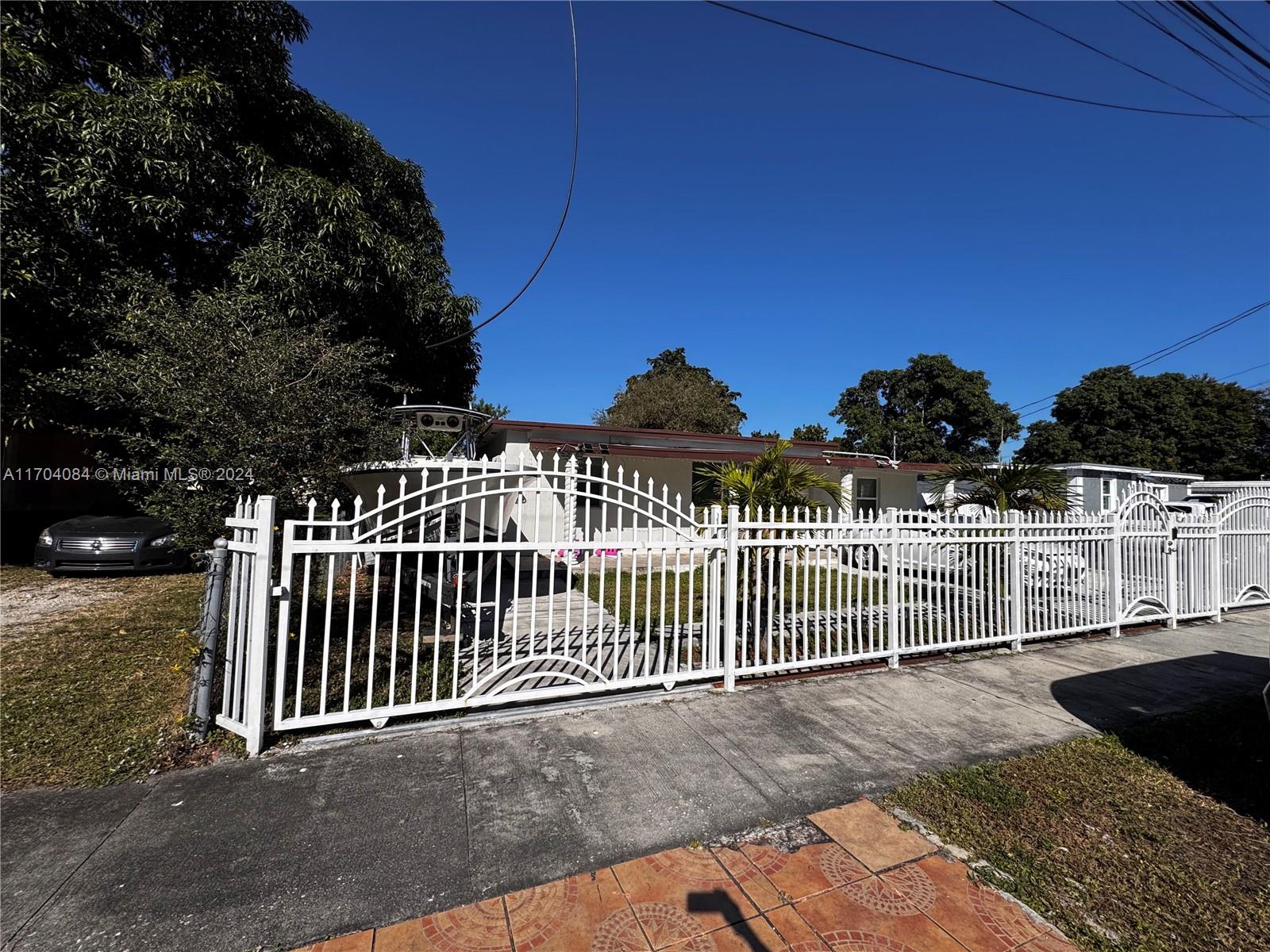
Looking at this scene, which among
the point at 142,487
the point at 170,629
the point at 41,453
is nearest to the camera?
the point at 170,629

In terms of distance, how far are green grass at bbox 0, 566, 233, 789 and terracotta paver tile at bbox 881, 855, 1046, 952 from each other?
387 centimetres

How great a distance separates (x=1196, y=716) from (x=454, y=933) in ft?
17.9

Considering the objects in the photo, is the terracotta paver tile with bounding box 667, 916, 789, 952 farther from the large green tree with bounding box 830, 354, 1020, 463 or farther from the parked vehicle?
the large green tree with bounding box 830, 354, 1020, 463

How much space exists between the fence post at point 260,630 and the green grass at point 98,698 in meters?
0.31

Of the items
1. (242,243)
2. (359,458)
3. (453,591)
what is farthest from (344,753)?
(242,243)

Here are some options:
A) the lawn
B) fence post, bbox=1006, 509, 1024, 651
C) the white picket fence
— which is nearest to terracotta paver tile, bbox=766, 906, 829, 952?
the lawn

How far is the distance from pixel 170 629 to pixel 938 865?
24.1 feet

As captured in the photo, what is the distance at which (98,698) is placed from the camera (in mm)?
4094

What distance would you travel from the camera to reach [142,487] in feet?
24.7

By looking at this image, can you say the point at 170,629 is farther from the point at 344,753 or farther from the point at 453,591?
the point at 344,753

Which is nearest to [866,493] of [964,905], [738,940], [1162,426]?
[964,905]

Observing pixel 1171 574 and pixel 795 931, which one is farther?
pixel 1171 574

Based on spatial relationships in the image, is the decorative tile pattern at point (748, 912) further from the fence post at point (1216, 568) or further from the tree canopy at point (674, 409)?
the tree canopy at point (674, 409)

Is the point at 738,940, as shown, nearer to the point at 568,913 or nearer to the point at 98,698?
the point at 568,913
